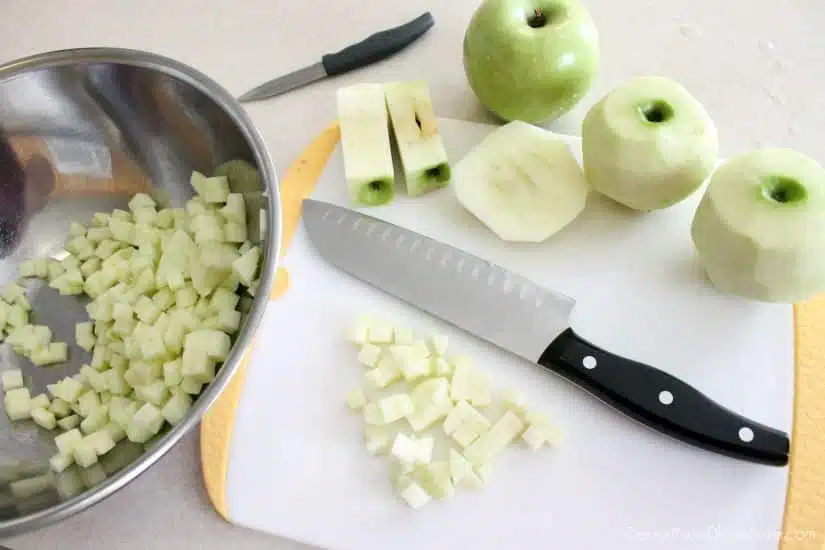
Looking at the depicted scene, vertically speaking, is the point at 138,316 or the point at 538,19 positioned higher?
the point at 538,19

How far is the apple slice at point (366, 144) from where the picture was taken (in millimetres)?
978

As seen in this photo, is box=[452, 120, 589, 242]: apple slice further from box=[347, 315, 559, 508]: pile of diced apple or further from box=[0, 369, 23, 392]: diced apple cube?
box=[0, 369, 23, 392]: diced apple cube

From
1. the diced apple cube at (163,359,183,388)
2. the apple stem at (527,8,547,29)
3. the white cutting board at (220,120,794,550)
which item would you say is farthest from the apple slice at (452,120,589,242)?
the diced apple cube at (163,359,183,388)

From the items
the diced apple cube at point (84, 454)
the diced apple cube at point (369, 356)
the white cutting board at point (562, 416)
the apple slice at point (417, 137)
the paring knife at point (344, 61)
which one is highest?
the paring knife at point (344, 61)

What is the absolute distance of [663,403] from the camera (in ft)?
2.66

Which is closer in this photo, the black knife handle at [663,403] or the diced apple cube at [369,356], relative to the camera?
the black knife handle at [663,403]

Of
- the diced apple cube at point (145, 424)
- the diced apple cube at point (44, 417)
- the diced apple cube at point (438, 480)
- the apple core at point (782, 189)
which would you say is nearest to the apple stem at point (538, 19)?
the apple core at point (782, 189)

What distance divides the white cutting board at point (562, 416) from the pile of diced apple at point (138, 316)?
0.27 ft

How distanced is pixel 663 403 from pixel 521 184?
0.33m

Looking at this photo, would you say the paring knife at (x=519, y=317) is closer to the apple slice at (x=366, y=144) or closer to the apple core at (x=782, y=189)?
the apple slice at (x=366, y=144)

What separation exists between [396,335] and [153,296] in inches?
12.7

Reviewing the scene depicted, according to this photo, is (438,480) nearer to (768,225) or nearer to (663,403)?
(663,403)

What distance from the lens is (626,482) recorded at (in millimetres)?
823

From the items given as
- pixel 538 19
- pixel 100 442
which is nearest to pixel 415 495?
pixel 100 442
